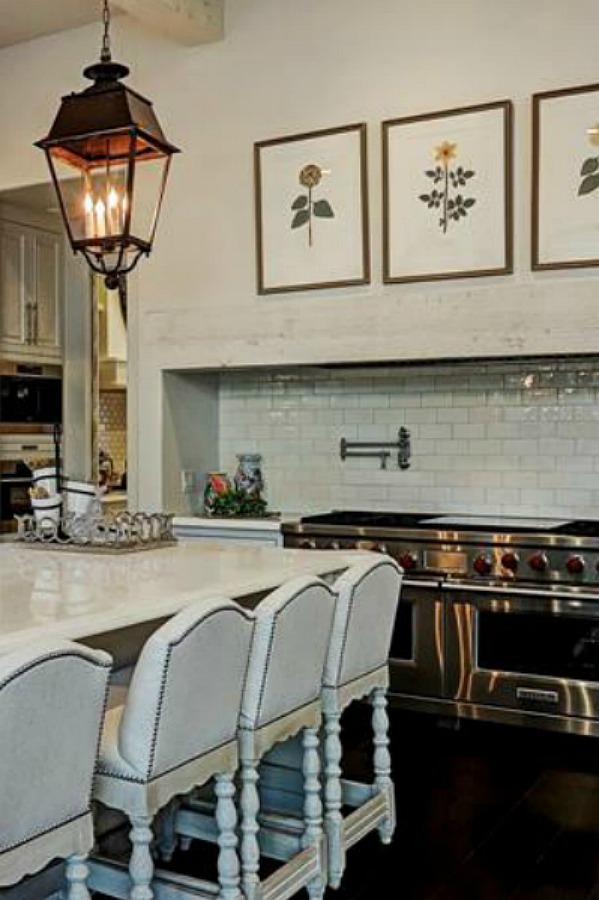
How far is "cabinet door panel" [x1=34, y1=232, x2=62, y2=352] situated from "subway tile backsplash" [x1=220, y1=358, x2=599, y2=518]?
141 centimetres

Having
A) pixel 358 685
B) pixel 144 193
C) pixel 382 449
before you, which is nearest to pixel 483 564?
pixel 382 449

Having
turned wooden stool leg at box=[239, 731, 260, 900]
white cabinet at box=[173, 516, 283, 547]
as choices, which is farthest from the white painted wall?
turned wooden stool leg at box=[239, 731, 260, 900]

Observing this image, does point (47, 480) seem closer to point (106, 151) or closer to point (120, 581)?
point (120, 581)

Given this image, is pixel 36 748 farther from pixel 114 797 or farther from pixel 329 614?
pixel 329 614

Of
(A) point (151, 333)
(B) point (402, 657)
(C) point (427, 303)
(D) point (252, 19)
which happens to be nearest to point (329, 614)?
(B) point (402, 657)

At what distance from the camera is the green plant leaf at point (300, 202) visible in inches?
185

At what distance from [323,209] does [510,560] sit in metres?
1.85

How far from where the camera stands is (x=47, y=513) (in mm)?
3332

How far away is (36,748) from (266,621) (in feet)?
2.41

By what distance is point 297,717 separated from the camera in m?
2.55

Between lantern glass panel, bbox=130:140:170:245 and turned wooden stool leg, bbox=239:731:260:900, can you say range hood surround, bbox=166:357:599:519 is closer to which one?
lantern glass panel, bbox=130:140:170:245

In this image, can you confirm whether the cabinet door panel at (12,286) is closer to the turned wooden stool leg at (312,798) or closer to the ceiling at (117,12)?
the ceiling at (117,12)

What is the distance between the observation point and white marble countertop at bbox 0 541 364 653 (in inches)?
81.5

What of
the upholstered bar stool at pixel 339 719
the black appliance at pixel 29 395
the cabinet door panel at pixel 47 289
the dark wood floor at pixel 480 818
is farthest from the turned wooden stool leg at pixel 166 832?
the cabinet door panel at pixel 47 289
